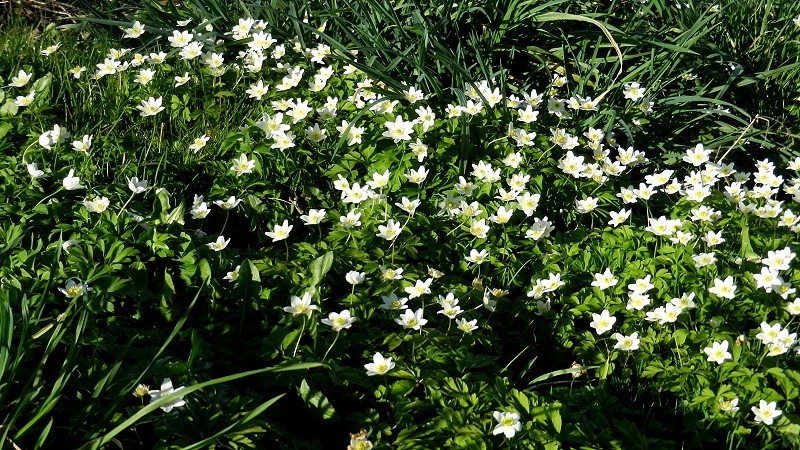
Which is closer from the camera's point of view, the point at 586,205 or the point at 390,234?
the point at 390,234

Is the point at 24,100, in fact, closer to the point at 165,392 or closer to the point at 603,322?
the point at 165,392

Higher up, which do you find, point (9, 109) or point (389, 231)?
point (9, 109)

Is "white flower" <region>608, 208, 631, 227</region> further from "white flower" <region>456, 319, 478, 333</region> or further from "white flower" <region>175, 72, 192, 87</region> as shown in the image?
"white flower" <region>175, 72, 192, 87</region>

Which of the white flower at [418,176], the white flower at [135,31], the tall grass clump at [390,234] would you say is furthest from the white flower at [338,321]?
the white flower at [135,31]

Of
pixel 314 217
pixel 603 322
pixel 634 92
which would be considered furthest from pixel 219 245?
pixel 634 92

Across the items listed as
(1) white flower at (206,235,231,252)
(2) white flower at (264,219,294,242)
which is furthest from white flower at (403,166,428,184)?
(1) white flower at (206,235,231,252)

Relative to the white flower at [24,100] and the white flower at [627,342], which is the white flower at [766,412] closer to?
the white flower at [627,342]
